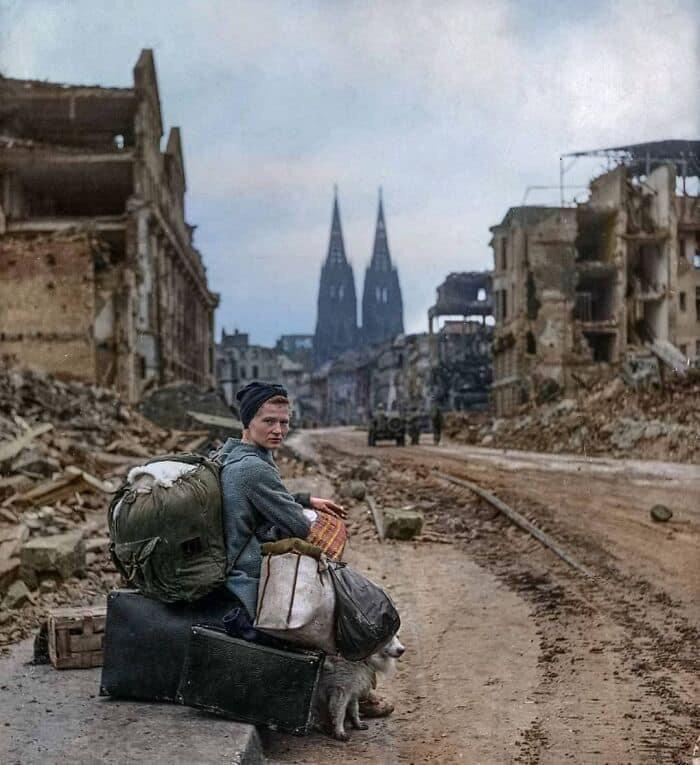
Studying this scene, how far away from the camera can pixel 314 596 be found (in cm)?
390

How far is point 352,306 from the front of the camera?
148875 mm

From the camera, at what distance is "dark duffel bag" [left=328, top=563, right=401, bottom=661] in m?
4.00

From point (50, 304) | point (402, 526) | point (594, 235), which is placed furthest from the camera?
point (594, 235)

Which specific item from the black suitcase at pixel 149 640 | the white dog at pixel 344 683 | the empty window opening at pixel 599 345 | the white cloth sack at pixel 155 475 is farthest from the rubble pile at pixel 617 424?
the white cloth sack at pixel 155 475

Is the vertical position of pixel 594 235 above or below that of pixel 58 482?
above

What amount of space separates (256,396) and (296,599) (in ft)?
3.44

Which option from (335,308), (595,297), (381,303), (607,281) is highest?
(381,303)

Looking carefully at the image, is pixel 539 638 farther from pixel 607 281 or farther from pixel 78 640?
pixel 607 281

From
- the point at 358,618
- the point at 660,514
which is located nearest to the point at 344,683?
the point at 358,618

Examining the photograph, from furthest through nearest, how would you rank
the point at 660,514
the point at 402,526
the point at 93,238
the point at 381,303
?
the point at 381,303 → the point at 93,238 → the point at 660,514 → the point at 402,526

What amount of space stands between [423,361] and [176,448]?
2279 inches

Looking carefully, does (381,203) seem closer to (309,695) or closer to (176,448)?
(176,448)

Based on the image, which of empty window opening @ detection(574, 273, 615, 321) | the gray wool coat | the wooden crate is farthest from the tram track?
empty window opening @ detection(574, 273, 615, 321)

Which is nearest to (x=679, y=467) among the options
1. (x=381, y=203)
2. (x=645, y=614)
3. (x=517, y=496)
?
(x=517, y=496)
